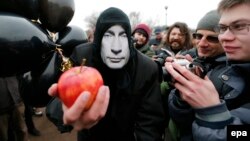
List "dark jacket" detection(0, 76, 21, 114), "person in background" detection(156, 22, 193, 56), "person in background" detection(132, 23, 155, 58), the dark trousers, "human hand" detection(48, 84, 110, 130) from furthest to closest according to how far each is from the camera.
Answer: "person in background" detection(132, 23, 155, 58), the dark trousers, "person in background" detection(156, 22, 193, 56), "dark jacket" detection(0, 76, 21, 114), "human hand" detection(48, 84, 110, 130)

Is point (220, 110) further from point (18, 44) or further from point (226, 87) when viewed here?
point (18, 44)

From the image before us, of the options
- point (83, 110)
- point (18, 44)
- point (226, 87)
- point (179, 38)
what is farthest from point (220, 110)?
point (179, 38)

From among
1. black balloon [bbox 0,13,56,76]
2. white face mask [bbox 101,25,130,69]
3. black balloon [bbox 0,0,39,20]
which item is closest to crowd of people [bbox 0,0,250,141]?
white face mask [bbox 101,25,130,69]

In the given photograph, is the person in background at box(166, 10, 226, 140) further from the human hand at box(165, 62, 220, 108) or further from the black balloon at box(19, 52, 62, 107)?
the black balloon at box(19, 52, 62, 107)

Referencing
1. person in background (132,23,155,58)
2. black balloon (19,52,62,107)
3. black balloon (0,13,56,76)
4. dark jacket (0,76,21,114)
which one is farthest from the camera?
person in background (132,23,155,58)

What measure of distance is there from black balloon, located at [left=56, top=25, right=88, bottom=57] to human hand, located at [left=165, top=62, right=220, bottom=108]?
1.22 meters

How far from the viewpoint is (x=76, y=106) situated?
112cm

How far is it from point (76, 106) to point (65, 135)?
3802mm

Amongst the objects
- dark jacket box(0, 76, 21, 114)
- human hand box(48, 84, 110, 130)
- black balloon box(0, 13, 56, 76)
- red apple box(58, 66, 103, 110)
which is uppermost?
black balloon box(0, 13, 56, 76)

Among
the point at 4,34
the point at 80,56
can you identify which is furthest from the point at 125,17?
the point at 4,34

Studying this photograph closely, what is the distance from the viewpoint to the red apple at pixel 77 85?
1.18m

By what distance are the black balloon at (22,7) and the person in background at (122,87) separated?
18.9 inches

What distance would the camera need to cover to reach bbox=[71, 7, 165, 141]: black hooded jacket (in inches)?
81.7

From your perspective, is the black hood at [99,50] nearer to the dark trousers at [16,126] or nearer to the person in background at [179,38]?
the person in background at [179,38]
